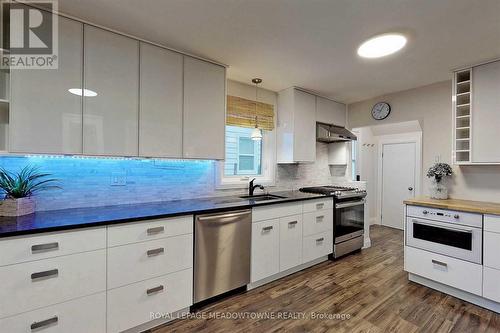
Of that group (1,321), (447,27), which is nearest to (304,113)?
(447,27)

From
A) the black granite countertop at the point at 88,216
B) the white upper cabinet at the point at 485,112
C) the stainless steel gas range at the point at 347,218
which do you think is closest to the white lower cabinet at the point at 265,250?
the black granite countertop at the point at 88,216

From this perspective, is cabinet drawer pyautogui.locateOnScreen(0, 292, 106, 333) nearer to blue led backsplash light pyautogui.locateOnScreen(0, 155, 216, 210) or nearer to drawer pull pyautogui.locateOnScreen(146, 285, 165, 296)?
drawer pull pyautogui.locateOnScreen(146, 285, 165, 296)

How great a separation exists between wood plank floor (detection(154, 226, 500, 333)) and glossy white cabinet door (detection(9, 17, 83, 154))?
66.2 inches

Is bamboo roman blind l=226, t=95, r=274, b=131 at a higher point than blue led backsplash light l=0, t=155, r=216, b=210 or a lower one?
higher

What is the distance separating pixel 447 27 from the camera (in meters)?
1.79

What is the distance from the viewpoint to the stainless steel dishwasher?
2.00 meters

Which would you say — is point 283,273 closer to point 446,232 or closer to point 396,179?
point 446,232

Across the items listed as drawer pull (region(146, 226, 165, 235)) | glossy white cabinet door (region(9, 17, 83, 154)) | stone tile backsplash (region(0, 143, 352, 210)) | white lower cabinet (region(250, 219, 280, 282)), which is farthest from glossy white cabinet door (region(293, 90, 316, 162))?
A: glossy white cabinet door (region(9, 17, 83, 154))

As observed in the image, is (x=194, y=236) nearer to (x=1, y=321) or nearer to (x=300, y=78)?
(x=1, y=321)

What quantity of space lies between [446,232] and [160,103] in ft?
10.2

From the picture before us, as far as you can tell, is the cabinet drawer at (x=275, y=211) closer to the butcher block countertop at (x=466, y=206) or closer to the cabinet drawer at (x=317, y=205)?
the cabinet drawer at (x=317, y=205)

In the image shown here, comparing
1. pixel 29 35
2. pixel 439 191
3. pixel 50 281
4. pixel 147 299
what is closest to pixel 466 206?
pixel 439 191

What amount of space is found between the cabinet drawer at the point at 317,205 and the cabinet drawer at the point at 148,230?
149cm

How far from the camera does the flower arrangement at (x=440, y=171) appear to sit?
279 cm
